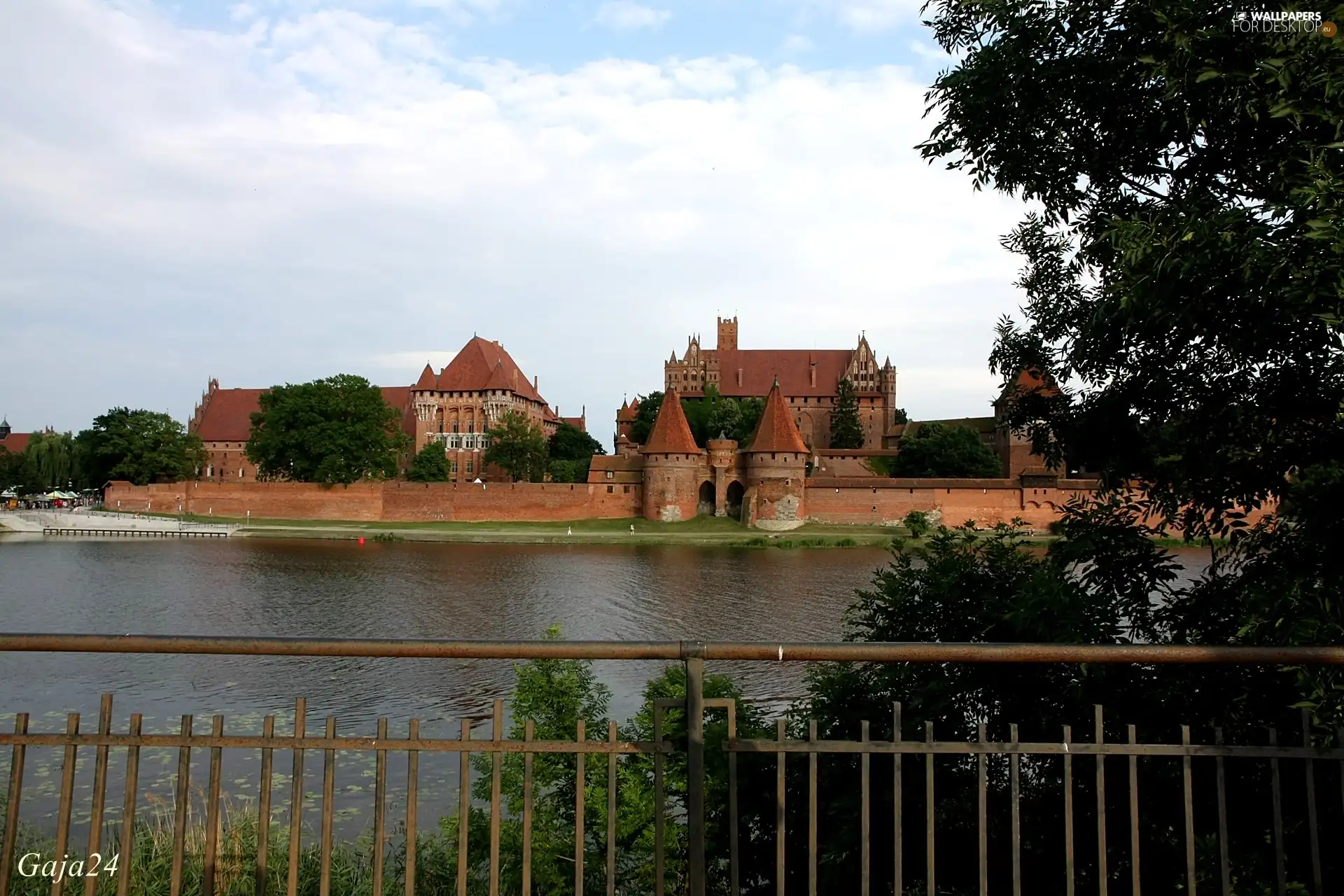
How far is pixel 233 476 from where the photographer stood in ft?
278

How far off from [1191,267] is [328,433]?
5796 centimetres

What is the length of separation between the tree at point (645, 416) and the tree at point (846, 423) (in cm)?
1302

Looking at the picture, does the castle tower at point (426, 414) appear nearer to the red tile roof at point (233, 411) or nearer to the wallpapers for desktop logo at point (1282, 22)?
the red tile roof at point (233, 411)

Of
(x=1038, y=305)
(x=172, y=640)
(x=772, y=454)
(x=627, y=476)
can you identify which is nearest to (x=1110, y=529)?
(x=1038, y=305)

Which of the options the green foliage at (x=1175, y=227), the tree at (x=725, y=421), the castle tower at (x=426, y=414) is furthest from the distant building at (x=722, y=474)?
the green foliage at (x=1175, y=227)

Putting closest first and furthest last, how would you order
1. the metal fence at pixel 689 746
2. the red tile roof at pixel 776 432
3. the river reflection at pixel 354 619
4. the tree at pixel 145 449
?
the metal fence at pixel 689 746
the river reflection at pixel 354 619
the red tile roof at pixel 776 432
the tree at pixel 145 449

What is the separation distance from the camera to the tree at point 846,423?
72.8m

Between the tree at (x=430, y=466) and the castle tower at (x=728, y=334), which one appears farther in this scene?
the castle tower at (x=728, y=334)

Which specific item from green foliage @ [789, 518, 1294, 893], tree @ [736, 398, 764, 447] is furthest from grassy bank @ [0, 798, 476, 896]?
tree @ [736, 398, 764, 447]

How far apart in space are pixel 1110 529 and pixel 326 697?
1116 centimetres

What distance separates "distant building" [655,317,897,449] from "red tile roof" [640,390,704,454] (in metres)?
23.4

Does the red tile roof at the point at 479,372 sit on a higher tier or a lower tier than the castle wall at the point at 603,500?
higher

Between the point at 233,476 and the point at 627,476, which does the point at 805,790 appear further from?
the point at 233,476

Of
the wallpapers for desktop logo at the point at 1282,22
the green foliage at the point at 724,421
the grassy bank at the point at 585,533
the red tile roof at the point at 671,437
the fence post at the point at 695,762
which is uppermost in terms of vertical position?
the green foliage at the point at 724,421
